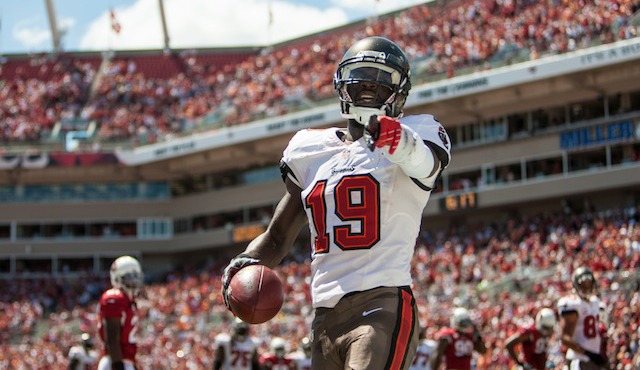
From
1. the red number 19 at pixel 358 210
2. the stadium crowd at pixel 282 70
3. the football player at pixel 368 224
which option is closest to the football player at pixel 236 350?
the football player at pixel 368 224

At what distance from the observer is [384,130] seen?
386cm

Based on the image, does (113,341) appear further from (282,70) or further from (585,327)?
(282,70)

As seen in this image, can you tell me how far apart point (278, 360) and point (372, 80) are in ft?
32.5

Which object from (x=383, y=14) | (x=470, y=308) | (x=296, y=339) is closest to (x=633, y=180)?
(x=470, y=308)

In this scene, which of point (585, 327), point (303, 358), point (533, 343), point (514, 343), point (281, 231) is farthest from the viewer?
point (303, 358)

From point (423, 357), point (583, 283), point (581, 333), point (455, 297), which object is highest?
point (455, 297)

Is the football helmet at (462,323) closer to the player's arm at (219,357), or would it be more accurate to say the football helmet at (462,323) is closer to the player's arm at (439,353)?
the player's arm at (439,353)

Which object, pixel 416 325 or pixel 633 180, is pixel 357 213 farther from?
pixel 633 180

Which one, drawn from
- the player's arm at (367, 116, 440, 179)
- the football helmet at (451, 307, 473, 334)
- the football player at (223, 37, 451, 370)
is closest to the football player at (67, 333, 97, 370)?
the football helmet at (451, 307, 473, 334)

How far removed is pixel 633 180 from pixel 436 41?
8785 mm

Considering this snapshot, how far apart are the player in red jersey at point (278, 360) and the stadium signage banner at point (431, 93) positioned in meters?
15.7

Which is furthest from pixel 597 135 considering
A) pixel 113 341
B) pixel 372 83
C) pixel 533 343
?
pixel 372 83

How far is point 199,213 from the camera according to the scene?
4206 cm

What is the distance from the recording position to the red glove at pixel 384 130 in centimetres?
386
